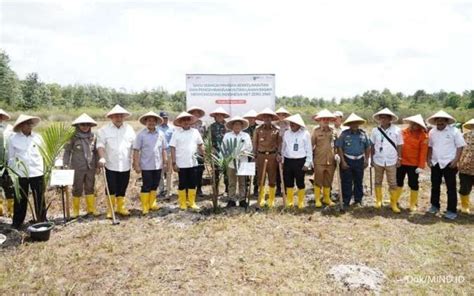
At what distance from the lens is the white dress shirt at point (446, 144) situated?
678cm

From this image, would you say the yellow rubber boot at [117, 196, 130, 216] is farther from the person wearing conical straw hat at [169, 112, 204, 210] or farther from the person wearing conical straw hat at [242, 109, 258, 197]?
the person wearing conical straw hat at [242, 109, 258, 197]

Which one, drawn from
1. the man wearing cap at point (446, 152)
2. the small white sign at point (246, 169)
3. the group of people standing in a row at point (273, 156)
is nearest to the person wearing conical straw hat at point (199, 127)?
the group of people standing in a row at point (273, 156)

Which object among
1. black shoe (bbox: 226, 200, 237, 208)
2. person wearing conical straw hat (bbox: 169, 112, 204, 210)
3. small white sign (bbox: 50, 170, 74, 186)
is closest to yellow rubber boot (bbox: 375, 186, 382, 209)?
black shoe (bbox: 226, 200, 237, 208)

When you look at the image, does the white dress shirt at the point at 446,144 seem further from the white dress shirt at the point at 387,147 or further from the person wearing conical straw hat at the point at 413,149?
the white dress shirt at the point at 387,147

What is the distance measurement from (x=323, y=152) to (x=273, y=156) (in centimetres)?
94

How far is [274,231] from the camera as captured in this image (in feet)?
19.8

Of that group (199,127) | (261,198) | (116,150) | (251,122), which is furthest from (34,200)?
(251,122)

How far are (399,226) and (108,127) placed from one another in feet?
16.8

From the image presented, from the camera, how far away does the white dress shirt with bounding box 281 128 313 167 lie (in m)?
7.17

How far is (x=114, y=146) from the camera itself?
666 cm

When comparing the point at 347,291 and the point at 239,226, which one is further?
the point at 239,226

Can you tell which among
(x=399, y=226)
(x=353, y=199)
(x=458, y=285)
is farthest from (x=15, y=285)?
(x=353, y=199)

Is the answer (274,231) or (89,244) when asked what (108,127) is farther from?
(274,231)

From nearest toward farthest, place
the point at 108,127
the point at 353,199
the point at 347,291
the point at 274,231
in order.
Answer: the point at 347,291, the point at 274,231, the point at 108,127, the point at 353,199
